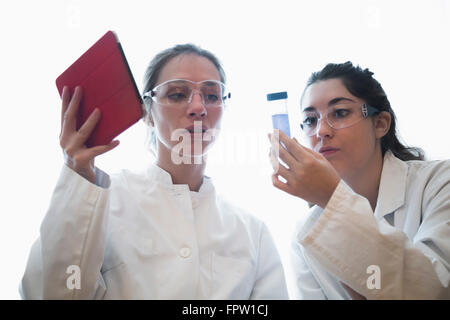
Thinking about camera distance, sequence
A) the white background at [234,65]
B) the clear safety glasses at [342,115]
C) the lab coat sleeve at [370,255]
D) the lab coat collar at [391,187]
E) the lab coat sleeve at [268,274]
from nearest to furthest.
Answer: the lab coat sleeve at [370,255] → the lab coat sleeve at [268,274] → the lab coat collar at [391,187] → the clear safety glasses at [342,115] → the white background at [234,65]

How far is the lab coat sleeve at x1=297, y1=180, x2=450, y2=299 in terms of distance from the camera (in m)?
0.83

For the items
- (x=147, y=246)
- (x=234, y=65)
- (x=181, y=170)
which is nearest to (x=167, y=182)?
(x=181, y=170)

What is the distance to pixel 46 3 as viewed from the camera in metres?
1.80

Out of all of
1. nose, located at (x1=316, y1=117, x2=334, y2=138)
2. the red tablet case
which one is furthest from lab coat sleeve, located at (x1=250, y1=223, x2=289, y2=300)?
the red tablet case

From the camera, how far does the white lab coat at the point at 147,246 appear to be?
90 cm

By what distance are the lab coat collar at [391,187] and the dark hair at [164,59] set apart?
943mm

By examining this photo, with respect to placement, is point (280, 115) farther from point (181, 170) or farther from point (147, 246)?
point (147, 246)

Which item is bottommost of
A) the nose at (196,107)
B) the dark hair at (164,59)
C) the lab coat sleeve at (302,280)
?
the lab coat sleeve at (302,280)

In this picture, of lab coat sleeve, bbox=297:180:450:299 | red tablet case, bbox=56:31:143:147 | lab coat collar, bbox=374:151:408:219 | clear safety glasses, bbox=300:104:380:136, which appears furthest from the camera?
clear safety glasses, bbox=300:104:380:136

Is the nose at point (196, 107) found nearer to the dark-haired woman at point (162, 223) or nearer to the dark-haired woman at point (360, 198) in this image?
the dark-haired woman at point (162, 223)

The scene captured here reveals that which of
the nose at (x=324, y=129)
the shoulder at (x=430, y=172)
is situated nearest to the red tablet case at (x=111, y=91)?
the nose at (x=324, y=129)

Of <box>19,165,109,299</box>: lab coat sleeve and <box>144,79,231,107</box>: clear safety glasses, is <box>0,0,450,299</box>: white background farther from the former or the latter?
<box>19,165,109,299</box>: lab coat sleeve

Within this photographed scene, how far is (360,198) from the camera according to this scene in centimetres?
90
